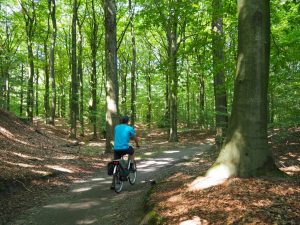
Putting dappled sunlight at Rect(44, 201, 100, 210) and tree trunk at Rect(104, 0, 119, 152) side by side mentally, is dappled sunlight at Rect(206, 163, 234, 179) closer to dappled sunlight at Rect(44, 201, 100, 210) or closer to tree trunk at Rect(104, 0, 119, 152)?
dappled sunlight at Rect(44, 201, 100, 210)

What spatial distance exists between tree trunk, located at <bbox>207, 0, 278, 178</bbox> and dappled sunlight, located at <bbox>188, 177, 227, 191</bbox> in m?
0.28

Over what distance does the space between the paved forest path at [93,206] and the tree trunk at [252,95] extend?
2.44m

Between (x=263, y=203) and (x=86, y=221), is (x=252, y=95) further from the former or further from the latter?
(x=86, y=221)

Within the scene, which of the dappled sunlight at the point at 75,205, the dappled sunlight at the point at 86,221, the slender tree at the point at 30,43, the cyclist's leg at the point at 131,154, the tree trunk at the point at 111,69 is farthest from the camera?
the slender tree at the point at 30,43

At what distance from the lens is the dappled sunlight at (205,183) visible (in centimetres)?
633

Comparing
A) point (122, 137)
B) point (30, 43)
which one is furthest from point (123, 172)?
point (30, 43)

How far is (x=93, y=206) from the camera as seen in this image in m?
7.78

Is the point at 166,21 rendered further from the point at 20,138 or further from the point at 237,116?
the point at 20,138

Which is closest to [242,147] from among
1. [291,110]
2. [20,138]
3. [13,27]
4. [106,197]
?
[106,197]

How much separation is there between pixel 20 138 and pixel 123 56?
24.6 m

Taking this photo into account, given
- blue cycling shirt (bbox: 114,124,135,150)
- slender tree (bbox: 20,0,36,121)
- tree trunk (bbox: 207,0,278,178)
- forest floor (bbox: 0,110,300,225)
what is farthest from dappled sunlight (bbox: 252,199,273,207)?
slender tree (bbox: 20,0,36,121)

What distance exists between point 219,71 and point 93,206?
20.7 ft

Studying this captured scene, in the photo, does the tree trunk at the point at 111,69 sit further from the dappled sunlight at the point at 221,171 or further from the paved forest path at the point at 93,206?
the dappled sunlight at the point at 221,171

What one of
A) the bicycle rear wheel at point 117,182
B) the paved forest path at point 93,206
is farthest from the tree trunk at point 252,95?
the bicycle rear wheel at point 117,182
